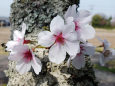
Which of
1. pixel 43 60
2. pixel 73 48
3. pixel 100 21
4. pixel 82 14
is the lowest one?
pixel 100 21

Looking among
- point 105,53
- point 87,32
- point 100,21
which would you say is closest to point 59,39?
point 87,32

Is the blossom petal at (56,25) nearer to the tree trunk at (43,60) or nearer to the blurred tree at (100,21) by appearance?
the tree trunk at (43,60)

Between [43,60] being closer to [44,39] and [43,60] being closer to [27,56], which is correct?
[27,56]

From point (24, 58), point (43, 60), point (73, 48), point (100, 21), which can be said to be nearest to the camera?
point (73, 48)

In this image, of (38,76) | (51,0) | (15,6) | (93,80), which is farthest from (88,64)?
(15,6)

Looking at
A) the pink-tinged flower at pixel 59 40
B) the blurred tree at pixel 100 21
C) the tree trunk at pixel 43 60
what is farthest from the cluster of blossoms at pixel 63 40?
the blurred tree at pixel 100 21

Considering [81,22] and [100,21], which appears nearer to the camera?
[81,22]

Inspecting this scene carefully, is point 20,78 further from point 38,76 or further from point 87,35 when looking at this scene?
point 87,35

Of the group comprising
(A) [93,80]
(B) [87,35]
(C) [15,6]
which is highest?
(C) [15,6]

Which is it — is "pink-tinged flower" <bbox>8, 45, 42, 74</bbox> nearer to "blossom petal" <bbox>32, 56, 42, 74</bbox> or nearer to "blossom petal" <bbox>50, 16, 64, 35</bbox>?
"blossom petal" <bbox>32, 56, 42, 74</bbox>
